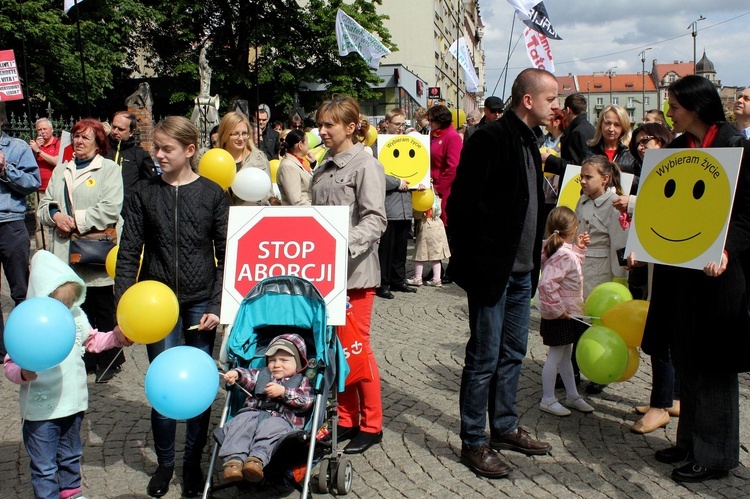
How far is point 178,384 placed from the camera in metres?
3.22

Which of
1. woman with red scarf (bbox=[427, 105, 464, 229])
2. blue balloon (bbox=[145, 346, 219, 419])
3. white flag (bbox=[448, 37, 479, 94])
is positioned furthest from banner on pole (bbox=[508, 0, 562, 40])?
blue balloon (bbox=[145, 346, 219, 419])

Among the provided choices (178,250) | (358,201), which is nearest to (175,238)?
(178,250)

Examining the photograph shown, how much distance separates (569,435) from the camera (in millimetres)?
4852

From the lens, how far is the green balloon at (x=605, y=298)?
5129 mm

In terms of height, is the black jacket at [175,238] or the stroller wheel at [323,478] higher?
the black jacket at [175,238]

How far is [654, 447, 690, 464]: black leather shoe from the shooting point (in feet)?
14.4

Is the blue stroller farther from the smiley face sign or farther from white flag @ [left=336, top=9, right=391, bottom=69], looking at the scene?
white flag @ [left=336, top=9, right=391, bottom=69]

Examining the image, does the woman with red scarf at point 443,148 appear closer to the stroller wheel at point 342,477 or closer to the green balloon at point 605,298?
the green balloon at point 605,298

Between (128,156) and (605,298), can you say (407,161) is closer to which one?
(128,156)

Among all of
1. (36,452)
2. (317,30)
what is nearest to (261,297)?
(36,452)

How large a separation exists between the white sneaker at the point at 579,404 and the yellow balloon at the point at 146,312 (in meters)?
3.10

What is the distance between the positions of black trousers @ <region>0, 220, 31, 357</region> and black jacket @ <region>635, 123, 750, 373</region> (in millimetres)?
5467

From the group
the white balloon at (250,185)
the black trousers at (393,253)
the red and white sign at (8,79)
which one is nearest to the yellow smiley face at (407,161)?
the black trousers at (393,253)

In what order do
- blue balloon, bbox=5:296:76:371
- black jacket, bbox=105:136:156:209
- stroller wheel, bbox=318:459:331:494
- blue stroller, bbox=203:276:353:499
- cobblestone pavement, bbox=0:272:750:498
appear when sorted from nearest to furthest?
blue balloon, bbox=5:296:76:371
blue stroller, bbox=203:276:353:499
stroller wheel, bbox=318:459:331:494
cobblestone pavement, bbox=0:272:750:498
black jacket, bbox=105:136:156:209
